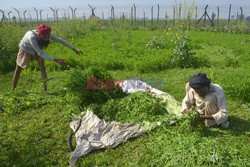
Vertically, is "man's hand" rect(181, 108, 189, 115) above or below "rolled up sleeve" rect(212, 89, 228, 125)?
below

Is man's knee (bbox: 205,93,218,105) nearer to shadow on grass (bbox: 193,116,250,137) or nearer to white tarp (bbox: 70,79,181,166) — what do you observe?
shadow on grass (bbox: 193,116,250,137)

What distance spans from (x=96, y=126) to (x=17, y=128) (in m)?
1.52

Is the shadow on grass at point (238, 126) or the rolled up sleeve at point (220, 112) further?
the shadow on grass at point (238, 126)

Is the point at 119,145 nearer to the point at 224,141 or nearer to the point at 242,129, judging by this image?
the point at 224,141

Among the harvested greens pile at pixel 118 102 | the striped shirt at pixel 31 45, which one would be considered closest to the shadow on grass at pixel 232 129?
the harvested greens pile at pixel 118 102

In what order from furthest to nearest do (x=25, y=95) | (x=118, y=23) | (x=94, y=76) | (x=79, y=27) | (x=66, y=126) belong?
(x=79, y=27) → (x=118, y=23) → (x=25, y=95) → (x=94, y=76) → (x=66, y=126)

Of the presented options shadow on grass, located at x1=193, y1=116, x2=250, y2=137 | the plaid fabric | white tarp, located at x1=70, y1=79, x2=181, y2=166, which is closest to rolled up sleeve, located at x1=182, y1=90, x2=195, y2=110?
white tarp, located at x1=70, y1=79, x2=181, y2=166

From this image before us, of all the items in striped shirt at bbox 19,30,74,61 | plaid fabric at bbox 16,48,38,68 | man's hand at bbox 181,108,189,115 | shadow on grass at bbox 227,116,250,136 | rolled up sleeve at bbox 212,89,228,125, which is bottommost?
shadow on grass at bbox 227,116,250,136

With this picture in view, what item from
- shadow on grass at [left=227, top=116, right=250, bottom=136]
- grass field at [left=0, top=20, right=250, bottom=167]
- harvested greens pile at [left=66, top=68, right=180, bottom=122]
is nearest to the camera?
grass field at [left=0, top=20, right=250, bottom=167]

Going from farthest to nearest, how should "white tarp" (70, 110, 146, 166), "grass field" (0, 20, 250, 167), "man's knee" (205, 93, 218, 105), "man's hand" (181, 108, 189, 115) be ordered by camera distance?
"man's hand" (181, 108, 189, 115) < "man's knee" (205, 93, 218, 105) < "white tarp" (70, 110, 146, 166) < "grass field" (0, 20, 250, 167)

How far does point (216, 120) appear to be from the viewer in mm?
3904

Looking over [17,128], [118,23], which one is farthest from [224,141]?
[118,23]

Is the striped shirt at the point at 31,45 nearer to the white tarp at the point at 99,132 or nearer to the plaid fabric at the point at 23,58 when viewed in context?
the plaid fabric at the point at 23,58

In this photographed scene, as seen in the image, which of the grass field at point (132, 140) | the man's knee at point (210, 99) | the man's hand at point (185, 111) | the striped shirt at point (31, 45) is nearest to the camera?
the grass field at point (132, 140)
